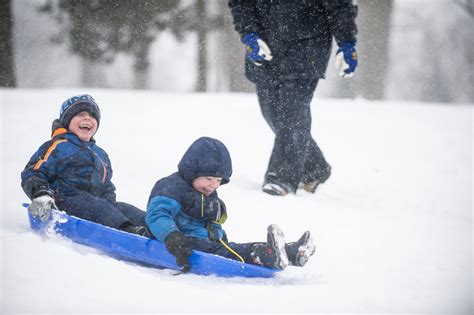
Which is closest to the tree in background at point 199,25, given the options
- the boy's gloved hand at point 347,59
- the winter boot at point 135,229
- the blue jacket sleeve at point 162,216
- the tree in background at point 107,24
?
the tree in background at point 107,24

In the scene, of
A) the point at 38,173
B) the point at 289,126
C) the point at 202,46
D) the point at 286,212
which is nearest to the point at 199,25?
the point at 202,46

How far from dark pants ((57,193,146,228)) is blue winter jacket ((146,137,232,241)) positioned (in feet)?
1.21

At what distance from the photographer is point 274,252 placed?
8.51 feet

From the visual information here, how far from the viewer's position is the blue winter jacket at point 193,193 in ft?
8.85

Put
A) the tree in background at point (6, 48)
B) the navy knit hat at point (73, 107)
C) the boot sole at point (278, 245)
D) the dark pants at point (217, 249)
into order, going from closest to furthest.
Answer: the boot sole at point (278, 245), the dark pants at point (217, 249), the navy knit hat at point (73, 107), the tree in background at point (6, 48)

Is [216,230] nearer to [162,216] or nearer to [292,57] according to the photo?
[162,216]

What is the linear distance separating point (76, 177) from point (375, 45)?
10885 mm

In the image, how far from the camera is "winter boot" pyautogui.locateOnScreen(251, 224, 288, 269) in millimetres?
2572

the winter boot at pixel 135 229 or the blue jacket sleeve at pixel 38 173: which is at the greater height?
the blue jacket sleeve at pixel 38 173

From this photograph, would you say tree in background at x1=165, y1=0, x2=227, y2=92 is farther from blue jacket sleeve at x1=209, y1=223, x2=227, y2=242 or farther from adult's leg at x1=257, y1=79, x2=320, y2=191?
blue jacket sleeve at x1=209, y1=223, x2=227, y2=242

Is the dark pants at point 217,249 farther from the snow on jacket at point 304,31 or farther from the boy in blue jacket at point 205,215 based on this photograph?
the snow on jacket at point 304,31

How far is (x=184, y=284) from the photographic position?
235 cm

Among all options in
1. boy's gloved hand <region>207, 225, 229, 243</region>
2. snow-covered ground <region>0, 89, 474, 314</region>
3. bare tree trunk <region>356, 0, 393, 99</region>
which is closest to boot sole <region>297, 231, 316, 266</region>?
snow-covered ground <region>0, 89, 474, 314</region>

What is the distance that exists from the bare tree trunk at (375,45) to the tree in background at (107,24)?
4.55 meters
